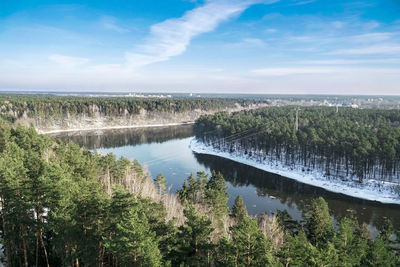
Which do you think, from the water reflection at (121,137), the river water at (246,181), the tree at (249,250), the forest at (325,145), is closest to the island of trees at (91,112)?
the water reflection at (121,137)

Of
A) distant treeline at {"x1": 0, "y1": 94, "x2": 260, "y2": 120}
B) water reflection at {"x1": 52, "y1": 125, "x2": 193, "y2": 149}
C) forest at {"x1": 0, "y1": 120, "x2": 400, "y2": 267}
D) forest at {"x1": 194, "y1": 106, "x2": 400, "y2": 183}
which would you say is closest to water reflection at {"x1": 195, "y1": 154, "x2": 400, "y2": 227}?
forest at {"x1": 194, "y1": 106, "x2": 400, "y2": 183}

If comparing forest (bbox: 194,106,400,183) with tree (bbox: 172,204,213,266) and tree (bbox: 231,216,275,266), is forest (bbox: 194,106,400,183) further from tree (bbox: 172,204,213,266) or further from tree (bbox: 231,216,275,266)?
tree (bbox: 172,204,213,266)

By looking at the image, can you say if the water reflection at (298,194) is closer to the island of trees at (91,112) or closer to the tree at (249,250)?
the tree at (249,250)

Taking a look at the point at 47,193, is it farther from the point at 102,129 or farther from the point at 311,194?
the point at 102,129

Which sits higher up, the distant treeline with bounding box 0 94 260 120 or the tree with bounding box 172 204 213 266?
the distant treeline with bounding box 0 94 260 120

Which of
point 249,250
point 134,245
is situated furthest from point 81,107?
point 249,250

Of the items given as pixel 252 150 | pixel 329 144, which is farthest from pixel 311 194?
pixel 252 150
